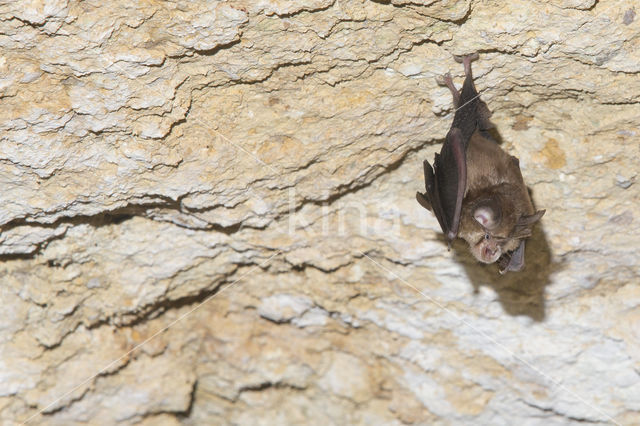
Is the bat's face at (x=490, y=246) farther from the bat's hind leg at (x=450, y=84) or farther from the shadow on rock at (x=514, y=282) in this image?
the bat's hind leg at (x=450, y=84)

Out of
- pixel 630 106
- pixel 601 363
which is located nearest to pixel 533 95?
pixel 630 106

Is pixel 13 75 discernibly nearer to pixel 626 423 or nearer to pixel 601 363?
pixel 601 363

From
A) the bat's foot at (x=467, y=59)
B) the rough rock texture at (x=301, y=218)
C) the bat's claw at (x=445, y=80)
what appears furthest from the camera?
the bat's claw at (x=445, y=80)

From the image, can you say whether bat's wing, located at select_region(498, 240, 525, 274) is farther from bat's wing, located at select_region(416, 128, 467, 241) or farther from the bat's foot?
the bat's foot

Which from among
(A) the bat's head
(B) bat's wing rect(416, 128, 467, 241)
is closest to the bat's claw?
(B) bat's wing rect(416, 128, 467, 241)

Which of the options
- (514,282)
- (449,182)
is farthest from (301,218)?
(514,282)

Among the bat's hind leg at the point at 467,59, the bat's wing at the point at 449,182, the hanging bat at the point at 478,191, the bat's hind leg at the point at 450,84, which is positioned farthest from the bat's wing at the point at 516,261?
the bat's hind leg at the point at 467,59

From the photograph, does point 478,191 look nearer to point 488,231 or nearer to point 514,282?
point 488,231
